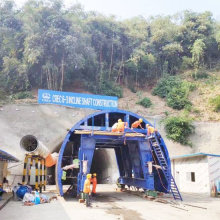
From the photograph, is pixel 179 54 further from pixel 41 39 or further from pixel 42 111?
pixel 42 111

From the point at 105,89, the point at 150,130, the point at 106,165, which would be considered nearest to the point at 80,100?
the point at 106,165

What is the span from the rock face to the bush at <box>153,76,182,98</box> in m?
9.22

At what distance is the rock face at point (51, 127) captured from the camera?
74.0 feet

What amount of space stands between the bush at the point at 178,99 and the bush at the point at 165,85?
133 centimetres

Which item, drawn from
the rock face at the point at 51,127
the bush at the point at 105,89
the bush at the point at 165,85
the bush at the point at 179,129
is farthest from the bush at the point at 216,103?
the bush at the point at 105,89

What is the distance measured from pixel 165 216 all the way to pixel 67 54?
24243 mm

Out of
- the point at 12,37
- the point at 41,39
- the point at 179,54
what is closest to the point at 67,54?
the point at 41,39

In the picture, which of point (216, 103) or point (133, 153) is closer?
point (133, 153)

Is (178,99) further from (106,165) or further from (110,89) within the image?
(106,165)

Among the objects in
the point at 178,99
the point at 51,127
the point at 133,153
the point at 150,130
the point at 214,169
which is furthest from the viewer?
the point at 178,99

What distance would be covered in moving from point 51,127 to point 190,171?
12282mm

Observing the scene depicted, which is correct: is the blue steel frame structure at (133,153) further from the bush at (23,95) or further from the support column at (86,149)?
the bush at (23,95)

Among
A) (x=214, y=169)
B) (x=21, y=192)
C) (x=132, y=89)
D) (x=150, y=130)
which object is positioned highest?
(x=132, y=89)

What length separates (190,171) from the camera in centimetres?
1731
